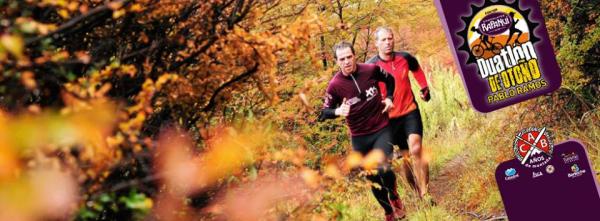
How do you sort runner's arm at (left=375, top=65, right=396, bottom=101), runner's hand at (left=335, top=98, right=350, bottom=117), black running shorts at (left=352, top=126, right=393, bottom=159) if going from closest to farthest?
runner's hand at (left=335, top=98, right=350, bottom=117)
black running shorts at (left=352, top=126, right=393, bottom=159)
runner's arm at (left=375, top=65, right=396, bottom=101)

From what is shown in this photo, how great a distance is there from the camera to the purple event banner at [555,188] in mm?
4207

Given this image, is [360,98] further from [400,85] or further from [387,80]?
[400,85]

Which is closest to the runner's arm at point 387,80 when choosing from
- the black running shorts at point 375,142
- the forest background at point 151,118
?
the black running shorts at point 375,142

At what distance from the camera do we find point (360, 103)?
5.26 meters

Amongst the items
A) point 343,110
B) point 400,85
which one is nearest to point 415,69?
point 400,85

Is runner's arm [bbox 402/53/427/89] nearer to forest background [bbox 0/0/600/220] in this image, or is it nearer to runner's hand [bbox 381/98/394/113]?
runner's hand [bbox 381/98/394/113]

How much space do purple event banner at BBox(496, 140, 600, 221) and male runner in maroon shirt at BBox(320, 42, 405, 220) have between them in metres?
1.02

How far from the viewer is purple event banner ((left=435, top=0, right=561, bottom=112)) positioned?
14.2 ft

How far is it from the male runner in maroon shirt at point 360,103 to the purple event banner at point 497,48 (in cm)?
100

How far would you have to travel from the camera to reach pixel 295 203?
306 cm

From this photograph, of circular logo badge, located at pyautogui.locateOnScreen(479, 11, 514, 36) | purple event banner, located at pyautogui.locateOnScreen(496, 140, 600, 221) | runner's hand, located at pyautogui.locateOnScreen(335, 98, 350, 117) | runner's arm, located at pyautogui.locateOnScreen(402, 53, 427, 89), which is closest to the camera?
purple event banner, located at pyautogui.locateOnScreen(496, 140, 600, 221)

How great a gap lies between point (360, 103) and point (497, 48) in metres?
1.26

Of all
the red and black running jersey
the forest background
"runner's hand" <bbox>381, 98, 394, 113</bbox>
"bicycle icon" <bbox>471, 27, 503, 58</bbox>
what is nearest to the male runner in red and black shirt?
the red and black running jersey

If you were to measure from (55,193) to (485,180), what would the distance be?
4.34m
